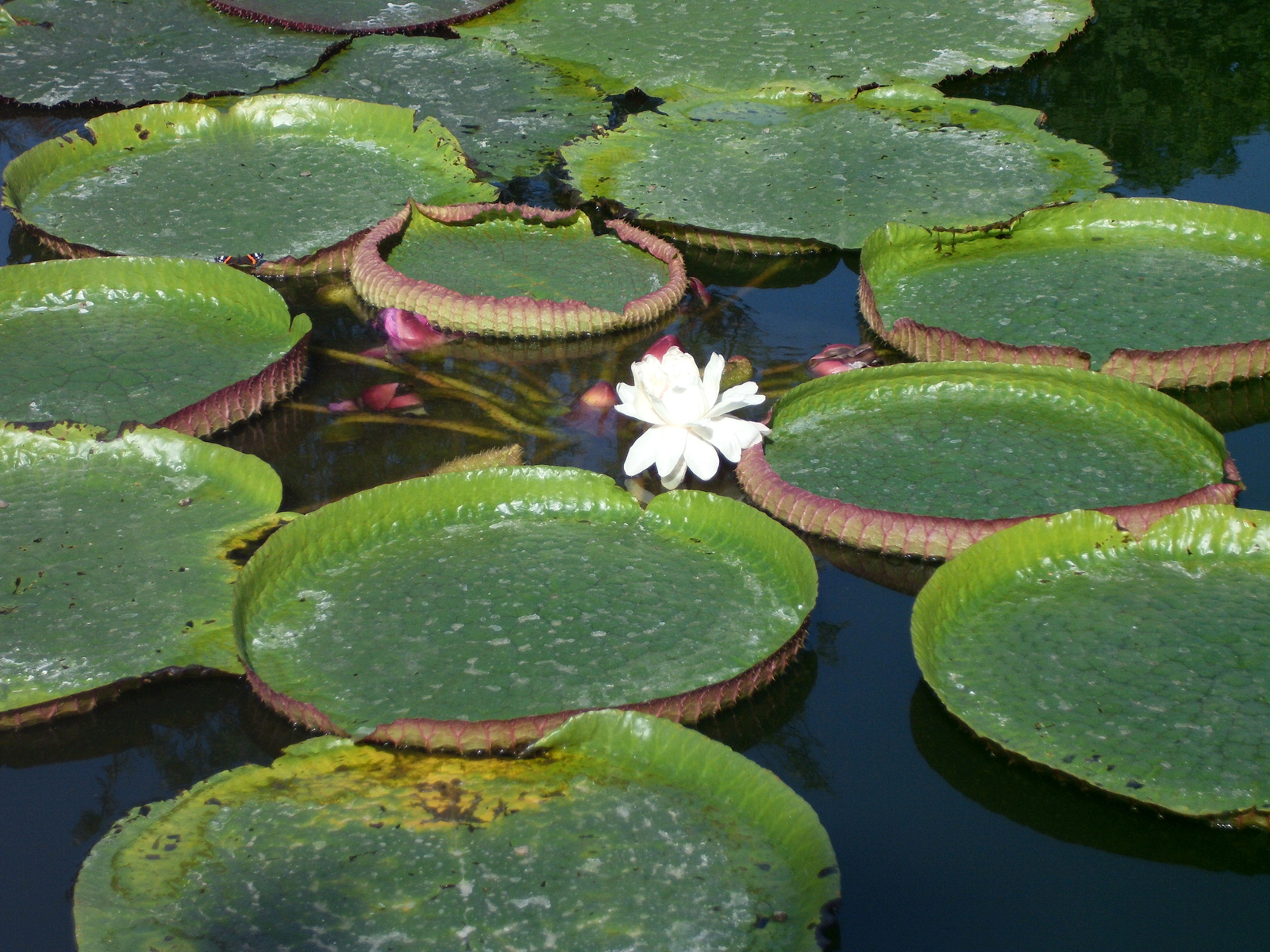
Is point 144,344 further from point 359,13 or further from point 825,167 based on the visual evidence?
point 359,13

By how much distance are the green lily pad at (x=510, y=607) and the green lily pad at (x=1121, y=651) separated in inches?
14.3

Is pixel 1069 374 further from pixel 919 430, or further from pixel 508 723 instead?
pixel 508 723

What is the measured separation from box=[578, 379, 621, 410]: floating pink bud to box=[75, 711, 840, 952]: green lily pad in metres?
1.46

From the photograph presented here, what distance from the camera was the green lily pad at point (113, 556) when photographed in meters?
2.21

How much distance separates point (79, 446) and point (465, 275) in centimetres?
134

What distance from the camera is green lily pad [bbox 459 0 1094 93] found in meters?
5.07

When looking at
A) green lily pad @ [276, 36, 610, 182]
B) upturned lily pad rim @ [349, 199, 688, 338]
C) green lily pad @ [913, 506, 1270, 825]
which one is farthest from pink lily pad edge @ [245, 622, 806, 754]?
green lily pad @ [276, 36, 610, 182]

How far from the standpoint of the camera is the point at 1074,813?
204 cm

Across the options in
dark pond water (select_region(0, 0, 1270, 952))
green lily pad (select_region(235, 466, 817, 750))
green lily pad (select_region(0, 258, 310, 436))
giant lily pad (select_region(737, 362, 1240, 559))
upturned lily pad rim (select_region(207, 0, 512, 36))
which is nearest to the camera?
dark pond water (select_region(0, 0, 1270, 952))

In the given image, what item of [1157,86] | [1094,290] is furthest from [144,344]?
[1157,86]

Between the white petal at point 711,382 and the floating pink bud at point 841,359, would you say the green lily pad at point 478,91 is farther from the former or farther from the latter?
the white petal at point 711,382

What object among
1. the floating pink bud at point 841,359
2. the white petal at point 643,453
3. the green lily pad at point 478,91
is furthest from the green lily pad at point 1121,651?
the green lily pad at point 478,91

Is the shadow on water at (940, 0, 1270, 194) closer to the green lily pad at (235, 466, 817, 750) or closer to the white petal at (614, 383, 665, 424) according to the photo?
the white petal at (614, 383, 665, 424)

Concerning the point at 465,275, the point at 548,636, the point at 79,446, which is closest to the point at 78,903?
the point at 548,636
